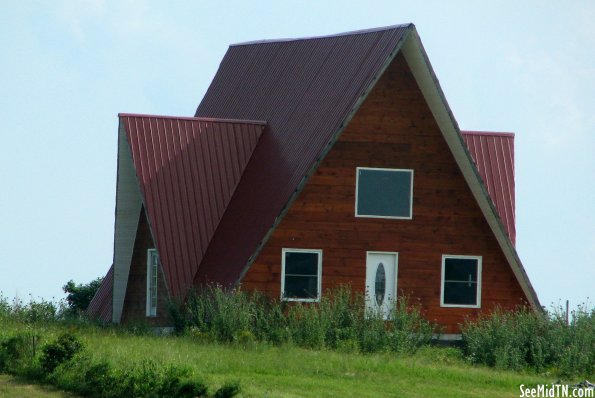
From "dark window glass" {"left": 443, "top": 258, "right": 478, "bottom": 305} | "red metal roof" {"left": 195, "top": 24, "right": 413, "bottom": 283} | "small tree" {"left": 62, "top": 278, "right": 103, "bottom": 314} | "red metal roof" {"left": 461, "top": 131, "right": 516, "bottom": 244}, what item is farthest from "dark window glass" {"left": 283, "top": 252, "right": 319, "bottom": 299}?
"small tree" {"left": 62, "top": 278, "right": 103, "bottom": 314}

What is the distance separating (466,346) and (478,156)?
6.79 m

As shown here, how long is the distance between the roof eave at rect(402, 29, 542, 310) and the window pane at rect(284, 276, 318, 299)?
4524 millimetres

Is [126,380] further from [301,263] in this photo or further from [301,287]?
[301,263]

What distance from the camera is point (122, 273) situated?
35.5 meters

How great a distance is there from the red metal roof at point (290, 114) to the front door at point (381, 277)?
278 centimetres

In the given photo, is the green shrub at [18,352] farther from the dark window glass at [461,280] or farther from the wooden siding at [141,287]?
the dark window glass at [461,280]

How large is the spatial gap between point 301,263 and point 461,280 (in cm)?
411

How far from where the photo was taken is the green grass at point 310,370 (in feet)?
71.6

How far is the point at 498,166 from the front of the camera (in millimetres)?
34875

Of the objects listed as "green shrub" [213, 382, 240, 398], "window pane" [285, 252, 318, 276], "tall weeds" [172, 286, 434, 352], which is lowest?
"green shrub" [213, 382, 240, 398]

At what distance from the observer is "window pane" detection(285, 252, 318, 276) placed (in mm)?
30766

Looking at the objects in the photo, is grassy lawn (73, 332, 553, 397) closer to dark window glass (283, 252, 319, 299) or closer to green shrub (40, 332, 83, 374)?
green shrub (40, 332, 83, 374)

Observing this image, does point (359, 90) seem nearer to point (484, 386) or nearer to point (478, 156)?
point (478, 156)

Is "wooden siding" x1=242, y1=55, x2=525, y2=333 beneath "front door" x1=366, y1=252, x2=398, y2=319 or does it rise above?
above
